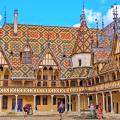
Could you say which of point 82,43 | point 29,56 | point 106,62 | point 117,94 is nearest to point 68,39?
point 82,43

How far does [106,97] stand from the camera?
41.2 meters

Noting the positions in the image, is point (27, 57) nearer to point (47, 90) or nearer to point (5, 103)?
point (47, 90)

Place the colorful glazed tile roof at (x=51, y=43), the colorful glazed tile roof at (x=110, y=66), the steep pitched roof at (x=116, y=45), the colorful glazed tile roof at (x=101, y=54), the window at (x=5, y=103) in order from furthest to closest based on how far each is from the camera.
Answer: the colorful glazed tile roof at (x=51, y=43) < the window at (x=5, y=103) < the colorful glazed tile roof at (x=101, y=54) < the steep pitched roof at (x=116, y=45) < the colorful glazed tile roof at (x=110, y=66)

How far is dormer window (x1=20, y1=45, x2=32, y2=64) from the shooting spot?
45.8 meters

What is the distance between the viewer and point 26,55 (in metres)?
46.0

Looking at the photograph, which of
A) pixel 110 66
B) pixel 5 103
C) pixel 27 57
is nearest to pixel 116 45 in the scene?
pixel 110 66

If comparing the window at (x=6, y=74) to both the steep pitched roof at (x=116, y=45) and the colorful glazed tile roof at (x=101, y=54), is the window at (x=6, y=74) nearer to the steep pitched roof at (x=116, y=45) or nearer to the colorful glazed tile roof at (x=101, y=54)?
the colorful glazed tile roof at (x=101, y=54)

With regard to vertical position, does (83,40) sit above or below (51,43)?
above

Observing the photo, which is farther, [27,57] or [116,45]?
[27,57]

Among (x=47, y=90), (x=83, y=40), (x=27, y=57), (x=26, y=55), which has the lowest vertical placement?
(x=47, y=90)

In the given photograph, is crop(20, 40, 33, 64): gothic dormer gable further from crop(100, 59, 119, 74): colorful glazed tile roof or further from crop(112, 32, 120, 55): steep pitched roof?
crop(112, 32, 120, 55): steep pitched roof

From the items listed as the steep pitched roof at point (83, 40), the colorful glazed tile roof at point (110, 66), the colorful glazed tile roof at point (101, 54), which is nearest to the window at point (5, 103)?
the steep pitched roof at point (83, 40)

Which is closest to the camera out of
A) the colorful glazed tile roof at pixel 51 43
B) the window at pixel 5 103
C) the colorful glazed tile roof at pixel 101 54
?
the colorful glazed tile roof at pixel 101 54

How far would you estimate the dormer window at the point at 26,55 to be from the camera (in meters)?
45.8
